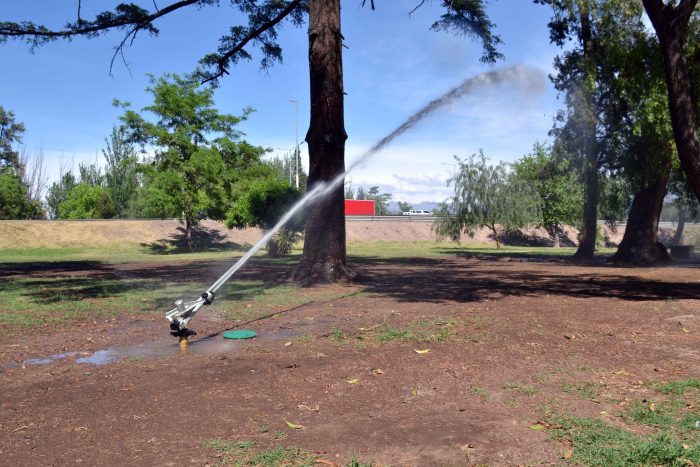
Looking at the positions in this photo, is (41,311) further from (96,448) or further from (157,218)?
(157,218)

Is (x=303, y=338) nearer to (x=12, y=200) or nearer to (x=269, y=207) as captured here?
(x=269, y=207)

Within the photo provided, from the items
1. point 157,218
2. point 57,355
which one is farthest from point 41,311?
point 157,218

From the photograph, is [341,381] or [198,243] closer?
[341,381]

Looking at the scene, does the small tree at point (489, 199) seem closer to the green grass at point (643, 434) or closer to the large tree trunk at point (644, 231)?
the large tree trunk at point (644, 231)

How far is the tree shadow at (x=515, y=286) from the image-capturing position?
41.7 ft

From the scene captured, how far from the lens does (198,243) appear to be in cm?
4897

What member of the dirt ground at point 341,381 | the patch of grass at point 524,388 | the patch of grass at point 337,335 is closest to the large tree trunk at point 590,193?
the dirt ground at point 341,381

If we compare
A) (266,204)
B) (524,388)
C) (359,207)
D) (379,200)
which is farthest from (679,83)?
(379,200)

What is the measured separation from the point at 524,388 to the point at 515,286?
32.2 ft

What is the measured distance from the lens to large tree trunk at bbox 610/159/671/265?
23375 millimetres

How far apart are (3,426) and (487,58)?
17.7 meters

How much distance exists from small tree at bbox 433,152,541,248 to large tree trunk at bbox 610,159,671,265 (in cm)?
1433

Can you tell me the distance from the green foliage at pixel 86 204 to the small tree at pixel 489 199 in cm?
3402

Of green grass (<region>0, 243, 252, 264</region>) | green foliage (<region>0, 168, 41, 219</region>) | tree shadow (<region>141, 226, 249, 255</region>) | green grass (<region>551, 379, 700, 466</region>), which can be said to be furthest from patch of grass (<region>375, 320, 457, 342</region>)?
green foliage (<region>0, 168, 41, 219</region>)
